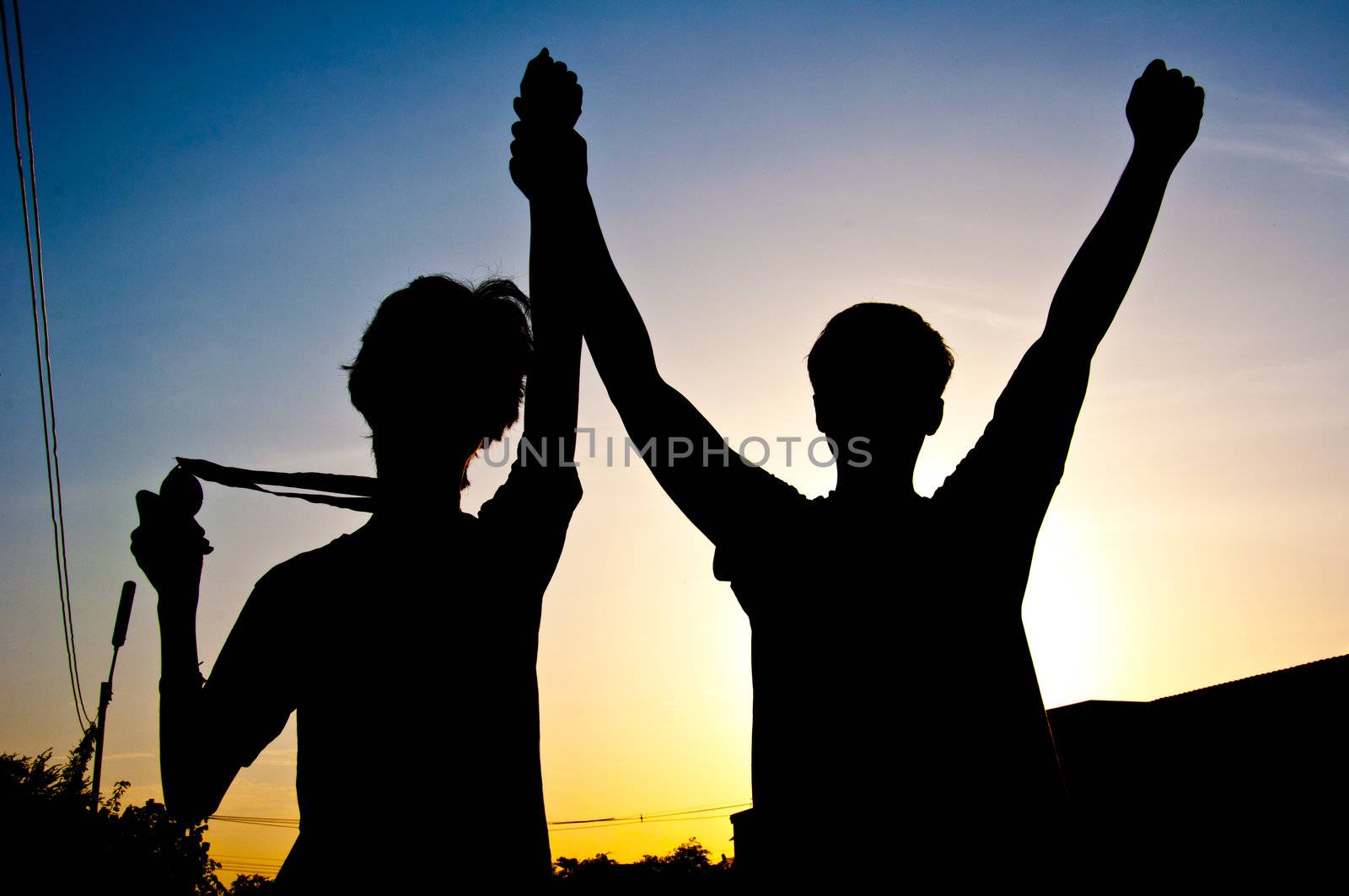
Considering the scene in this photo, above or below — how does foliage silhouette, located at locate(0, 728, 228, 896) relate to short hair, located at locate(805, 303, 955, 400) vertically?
below

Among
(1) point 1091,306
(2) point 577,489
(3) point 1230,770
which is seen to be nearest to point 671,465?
(2) point 577,489

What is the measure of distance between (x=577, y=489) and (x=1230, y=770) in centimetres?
1750

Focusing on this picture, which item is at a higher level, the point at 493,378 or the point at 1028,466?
the point at 493,378

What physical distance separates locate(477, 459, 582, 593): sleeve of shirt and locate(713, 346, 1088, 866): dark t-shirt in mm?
385

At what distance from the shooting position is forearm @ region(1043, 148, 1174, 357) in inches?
65.7

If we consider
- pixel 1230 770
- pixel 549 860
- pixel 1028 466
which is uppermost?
pixel 1028 466

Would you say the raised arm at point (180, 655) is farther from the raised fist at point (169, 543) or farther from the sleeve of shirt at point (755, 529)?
the sleeve of shirt at point (755, 529)

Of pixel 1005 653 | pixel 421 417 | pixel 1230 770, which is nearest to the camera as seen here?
pixel 1005 653

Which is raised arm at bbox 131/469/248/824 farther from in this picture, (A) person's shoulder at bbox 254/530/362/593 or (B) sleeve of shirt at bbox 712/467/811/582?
(B) sleeve of shirt at bbox 712/467/811/582

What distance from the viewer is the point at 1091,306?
1.68 metres

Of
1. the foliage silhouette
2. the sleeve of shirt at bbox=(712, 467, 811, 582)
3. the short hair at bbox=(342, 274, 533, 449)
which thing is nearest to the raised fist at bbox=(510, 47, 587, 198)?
the short hair at bbox=(342, 274, 533, 449)

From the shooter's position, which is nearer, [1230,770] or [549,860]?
[549,860]

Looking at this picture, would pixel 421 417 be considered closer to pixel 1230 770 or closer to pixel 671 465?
pixel 671 465

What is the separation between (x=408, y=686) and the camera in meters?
1.63
